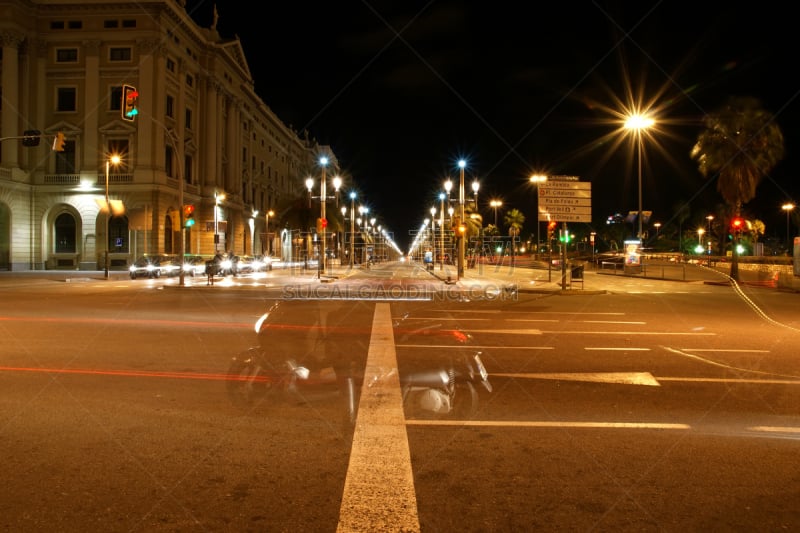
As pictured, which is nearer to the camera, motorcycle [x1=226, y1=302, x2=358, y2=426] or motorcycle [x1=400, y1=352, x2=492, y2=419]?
motorcycle [x1=400, y1=352, x2=492, y2=419]

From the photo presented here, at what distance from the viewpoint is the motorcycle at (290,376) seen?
7.17 metres

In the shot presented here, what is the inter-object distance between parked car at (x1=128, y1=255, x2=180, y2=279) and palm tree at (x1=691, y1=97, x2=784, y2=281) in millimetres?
37939

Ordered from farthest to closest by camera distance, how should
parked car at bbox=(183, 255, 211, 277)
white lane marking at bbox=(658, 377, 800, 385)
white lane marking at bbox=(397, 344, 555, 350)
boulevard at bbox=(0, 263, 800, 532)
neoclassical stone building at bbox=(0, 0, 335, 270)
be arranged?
neoclassical stone building at bbox=(0, 0, 335, 270) < parked car at bbox=(183, 255, 211, 277) < white lane marking at bbox=(397, 344, 555, 350) < white lane marking at bbox=(658, 377, 800, 385) < boulevard at bbox=(0, 263, 800, 532)

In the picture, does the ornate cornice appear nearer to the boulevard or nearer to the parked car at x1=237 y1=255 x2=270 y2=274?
the parked car at x1=237 y1=255 x2=270 y2=274

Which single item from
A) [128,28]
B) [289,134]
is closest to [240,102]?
[128,28]

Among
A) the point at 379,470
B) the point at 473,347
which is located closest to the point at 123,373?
the point at 379,470

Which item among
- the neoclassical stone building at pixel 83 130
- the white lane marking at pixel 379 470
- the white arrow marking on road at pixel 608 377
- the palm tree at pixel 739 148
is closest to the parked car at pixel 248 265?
the neoclassical stone building at pixel 83 130

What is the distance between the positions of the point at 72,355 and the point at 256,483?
6884mm

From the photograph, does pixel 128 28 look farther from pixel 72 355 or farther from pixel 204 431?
pixel 204 431

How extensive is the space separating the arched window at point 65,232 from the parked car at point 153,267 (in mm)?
15188

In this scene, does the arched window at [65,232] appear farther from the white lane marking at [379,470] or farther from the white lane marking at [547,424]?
the white lane marking at [547,424]

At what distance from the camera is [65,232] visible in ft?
171

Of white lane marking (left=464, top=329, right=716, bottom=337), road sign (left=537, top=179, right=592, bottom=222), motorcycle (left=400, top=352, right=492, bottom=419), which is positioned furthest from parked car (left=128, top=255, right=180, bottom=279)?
motorcycle (left=400, top=352, right=492, bottom=419)

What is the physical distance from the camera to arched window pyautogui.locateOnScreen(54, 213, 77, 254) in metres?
52.1
